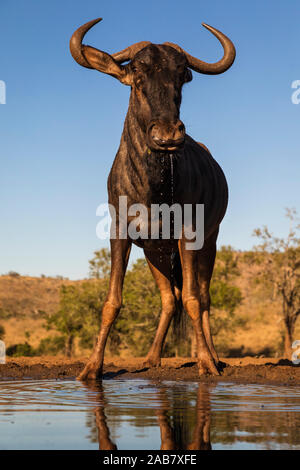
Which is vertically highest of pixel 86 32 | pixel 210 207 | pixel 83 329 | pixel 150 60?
pixel 86 32

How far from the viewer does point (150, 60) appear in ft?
23.2

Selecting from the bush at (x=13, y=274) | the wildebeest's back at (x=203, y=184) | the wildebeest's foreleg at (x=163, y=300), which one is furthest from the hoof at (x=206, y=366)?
the bush at (x=13, y=274)

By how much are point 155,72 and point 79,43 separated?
111 cm

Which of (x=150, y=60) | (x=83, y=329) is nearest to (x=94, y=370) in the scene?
(x=150, y=60)

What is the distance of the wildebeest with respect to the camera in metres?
6.86

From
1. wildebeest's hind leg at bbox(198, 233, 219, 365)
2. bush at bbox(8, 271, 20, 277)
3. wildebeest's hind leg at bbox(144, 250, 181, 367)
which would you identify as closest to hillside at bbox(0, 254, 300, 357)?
bush at bbox(8, 271, 20, 277)

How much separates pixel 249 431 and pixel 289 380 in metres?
4.33

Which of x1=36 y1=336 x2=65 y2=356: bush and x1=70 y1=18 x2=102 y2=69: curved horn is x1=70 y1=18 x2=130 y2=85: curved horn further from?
x1=36 y1=336 x2=65 y2=356: bush

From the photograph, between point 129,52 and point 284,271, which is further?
point 284,271

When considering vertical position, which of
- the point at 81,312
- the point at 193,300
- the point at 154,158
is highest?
the point at 154,158

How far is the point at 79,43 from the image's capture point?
7543 mm

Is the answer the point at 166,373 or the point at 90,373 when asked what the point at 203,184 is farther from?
the point at 90,373

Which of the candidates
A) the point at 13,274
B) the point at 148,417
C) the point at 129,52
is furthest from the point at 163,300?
the point at 13,274

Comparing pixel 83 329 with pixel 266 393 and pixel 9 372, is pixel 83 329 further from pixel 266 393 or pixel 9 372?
pixel 266 393
